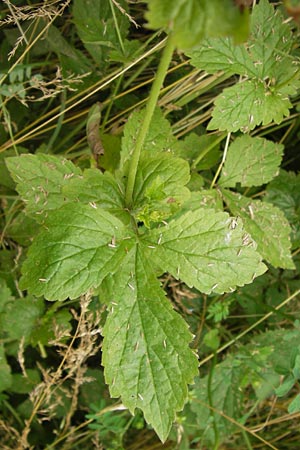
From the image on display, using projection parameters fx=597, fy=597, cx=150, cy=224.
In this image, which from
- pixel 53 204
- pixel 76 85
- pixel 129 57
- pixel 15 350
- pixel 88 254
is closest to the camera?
pixel 88 254

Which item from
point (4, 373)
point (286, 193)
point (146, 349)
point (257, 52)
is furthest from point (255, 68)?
point (4, 373)

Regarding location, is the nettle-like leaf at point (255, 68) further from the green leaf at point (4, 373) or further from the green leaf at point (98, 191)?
the green leaf at point (4, 373)

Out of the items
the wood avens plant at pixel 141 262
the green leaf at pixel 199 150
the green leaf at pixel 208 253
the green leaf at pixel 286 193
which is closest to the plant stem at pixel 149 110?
the wood avens plant at pixel 141 262

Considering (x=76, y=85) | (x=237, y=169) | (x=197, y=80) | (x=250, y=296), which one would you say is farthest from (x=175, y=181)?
(x=250, y=296)

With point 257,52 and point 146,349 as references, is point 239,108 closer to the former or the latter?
point 257,52

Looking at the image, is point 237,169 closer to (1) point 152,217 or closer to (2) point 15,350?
(1) point 152,217

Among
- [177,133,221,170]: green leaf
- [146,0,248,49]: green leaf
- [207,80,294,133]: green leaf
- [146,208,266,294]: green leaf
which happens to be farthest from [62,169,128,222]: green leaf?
[146,0,248,49]: green leaf
